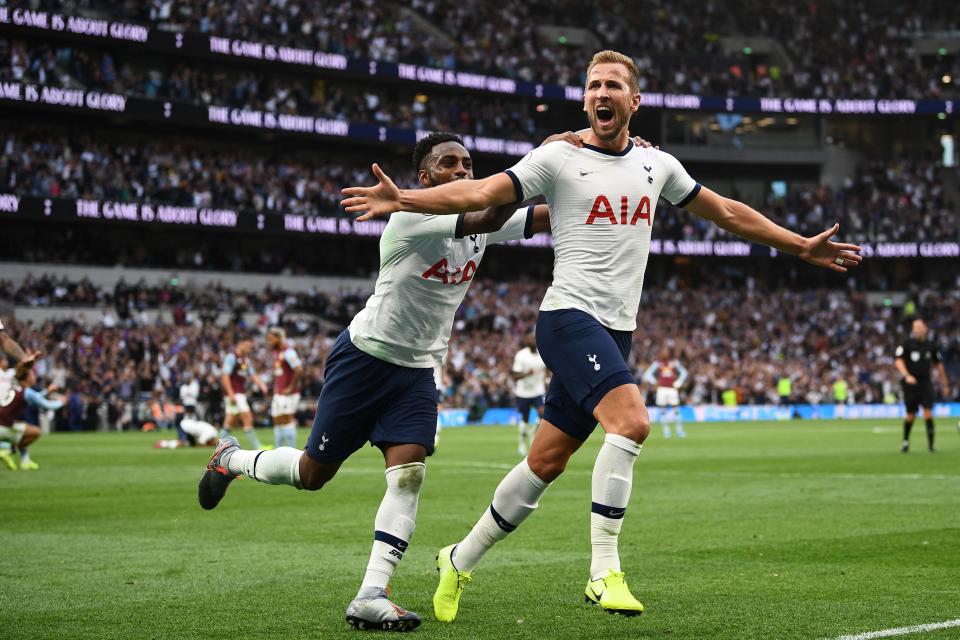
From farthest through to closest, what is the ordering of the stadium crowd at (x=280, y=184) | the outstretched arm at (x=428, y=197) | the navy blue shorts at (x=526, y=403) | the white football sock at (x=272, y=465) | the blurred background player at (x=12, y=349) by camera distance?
the stadium crowd at (x=280, y=184)
the navy blue shorts at (x=526, y=403)
the blurred background player at (x=12, y=349)
the white football sock at (x=272, y=465)
the outstretched arm at (x=428, y=197)

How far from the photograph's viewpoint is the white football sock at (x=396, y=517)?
6523mm

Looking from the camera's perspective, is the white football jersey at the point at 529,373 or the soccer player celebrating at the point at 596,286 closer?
the soccer player celebrating at the point at 596,286

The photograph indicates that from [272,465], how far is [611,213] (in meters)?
2.64

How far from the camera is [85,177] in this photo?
45.8 meters

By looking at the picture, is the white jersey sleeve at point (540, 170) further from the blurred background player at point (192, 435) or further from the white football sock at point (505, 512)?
the blurred background player at point (192, 435)

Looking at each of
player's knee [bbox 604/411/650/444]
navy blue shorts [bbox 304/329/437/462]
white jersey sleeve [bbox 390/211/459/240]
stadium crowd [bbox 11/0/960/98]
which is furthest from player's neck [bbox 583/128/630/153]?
stadium crowd [bbox 11/0/960/98]

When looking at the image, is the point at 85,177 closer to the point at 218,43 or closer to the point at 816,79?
the point at 218,43

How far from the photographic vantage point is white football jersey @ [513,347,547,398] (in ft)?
76.7

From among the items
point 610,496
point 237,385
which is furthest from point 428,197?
point 237,385

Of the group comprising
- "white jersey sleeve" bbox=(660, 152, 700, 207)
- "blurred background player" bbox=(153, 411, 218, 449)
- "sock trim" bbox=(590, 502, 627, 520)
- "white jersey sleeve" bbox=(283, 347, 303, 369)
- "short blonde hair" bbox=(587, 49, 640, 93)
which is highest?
"short blonde hair" bbox=(587, 49, 640, 93)

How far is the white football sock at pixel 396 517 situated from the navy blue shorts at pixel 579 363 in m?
0.82

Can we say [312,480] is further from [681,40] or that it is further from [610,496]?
[681,40]

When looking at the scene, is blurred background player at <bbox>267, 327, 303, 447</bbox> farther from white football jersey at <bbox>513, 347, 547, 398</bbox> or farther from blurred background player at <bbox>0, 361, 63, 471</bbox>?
white football jersey at <bbox>513, 347, 547, 398</bbox>

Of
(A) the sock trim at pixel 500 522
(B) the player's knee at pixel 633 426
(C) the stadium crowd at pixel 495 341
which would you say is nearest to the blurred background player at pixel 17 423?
(C) the stadium crowd at pixel 495 341
